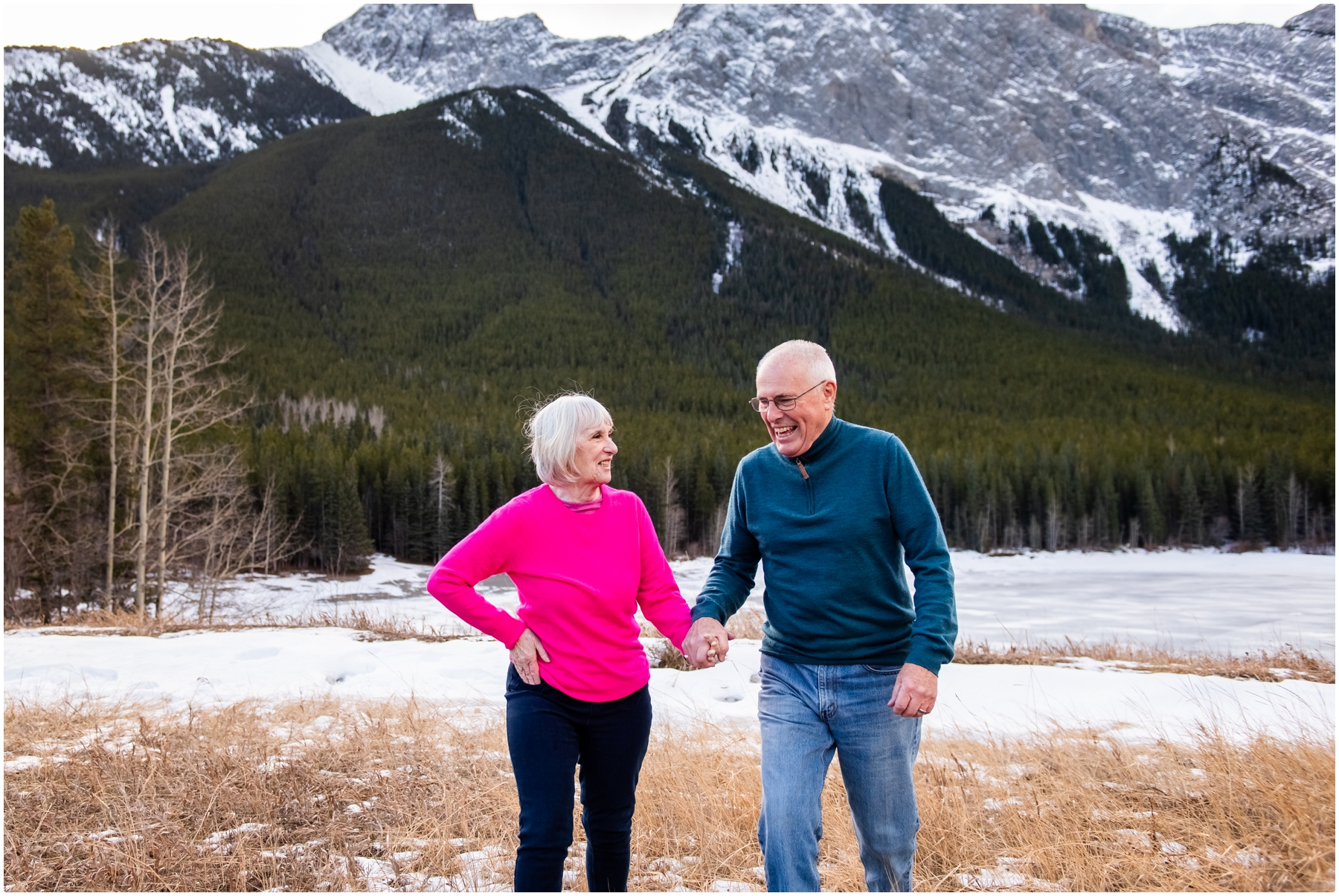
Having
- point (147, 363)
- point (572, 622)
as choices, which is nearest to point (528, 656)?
point (572, 622)

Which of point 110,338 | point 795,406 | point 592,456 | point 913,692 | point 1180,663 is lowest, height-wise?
point 1180,663

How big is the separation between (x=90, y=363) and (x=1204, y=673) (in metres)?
21.6

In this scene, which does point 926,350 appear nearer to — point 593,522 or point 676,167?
point 676,167

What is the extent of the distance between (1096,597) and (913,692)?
35879 mm

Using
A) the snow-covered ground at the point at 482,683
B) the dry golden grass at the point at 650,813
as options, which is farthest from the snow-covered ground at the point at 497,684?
the dry golden grass at the point at 650,813

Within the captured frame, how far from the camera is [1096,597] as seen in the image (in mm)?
34500

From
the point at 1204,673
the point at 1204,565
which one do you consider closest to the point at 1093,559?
the point at 1204,565

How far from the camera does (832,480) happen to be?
3.35 m

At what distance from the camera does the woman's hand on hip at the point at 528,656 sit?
3238 millimetres

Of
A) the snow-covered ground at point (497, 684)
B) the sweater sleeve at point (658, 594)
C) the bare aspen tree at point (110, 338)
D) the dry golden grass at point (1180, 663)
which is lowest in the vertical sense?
the dry golden grass at point (1180, 663)

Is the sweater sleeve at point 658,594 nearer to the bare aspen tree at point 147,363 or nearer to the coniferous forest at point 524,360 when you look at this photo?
the coniferous forest at point 524,360

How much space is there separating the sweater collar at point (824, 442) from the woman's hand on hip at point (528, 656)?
1.25 metres

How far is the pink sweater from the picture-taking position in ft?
10.7

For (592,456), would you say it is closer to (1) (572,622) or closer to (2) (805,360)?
(1) (572,622)
